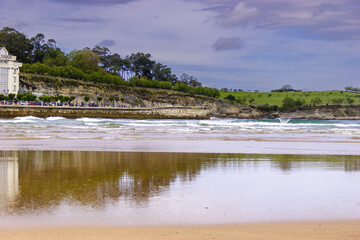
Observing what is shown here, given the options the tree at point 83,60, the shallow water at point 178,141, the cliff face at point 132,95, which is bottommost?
the shallow water at point 178,141

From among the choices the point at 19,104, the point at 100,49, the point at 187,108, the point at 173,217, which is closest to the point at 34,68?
the point at 19,104

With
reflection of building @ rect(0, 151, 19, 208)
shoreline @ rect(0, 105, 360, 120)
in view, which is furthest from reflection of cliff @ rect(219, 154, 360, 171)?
shoreline @ rect(0, 105, 360, 120)

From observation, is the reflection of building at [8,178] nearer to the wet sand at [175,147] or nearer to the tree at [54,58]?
the wet sand at [175,147]

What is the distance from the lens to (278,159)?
46.7ft

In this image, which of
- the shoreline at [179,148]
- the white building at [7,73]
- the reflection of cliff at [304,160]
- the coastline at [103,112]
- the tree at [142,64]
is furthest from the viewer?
the tree at [142,64]

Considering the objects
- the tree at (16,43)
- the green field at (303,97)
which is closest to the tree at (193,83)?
the green field at (303,97)

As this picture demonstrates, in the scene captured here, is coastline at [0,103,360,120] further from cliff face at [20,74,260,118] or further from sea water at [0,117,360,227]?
sea water at [0,117,360,227]

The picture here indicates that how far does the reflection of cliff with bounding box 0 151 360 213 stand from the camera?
7.70 meters

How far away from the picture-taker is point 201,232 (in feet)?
19.4

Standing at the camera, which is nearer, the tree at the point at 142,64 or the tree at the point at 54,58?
the tree at the point at 54,58

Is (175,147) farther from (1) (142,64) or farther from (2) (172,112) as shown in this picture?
(1) (142,64)

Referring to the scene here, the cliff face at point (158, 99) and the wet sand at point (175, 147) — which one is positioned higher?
the cliff face at point (158, 99)

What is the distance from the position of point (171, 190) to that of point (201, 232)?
263cm

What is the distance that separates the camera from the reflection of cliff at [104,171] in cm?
770
